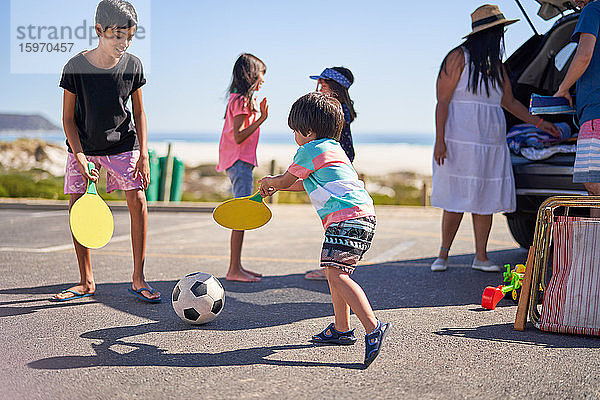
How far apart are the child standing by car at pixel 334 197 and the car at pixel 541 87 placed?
227 cm

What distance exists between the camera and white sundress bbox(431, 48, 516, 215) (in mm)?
5035

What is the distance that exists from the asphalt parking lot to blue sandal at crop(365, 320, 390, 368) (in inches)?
2.0

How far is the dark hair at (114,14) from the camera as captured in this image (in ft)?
Answer: 12.5

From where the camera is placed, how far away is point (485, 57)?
4.97 m

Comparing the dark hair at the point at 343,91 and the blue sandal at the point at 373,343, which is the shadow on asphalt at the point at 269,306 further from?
the dark hair at the point at 343,91

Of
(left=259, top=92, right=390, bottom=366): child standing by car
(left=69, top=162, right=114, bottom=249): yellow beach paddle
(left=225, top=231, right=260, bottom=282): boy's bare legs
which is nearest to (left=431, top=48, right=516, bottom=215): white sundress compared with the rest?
(left=225, top=231, right=260, bottom=282): boy's bare legs

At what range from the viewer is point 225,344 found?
321 centimetres

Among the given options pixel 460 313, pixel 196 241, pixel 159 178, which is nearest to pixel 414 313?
pixel 460 313

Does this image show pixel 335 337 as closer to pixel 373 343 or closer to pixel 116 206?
pixel 373 343

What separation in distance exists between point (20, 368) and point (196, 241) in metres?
4.57

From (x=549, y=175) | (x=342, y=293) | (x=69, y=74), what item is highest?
(x=69, y=74)

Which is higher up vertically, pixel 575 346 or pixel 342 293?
pixel 342 293

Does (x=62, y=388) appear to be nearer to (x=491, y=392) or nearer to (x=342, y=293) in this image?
(x=342, y=293)

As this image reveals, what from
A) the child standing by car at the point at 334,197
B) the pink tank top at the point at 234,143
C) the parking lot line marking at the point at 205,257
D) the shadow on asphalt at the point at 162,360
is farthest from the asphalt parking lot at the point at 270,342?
the pink tank top at the point at 234,143
